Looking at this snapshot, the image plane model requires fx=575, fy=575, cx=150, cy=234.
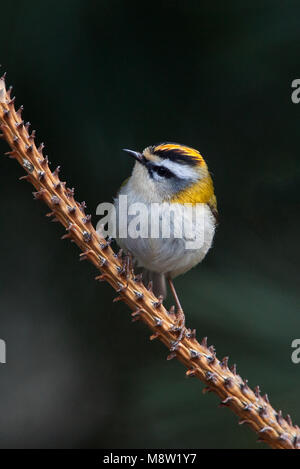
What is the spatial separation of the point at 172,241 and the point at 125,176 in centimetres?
87

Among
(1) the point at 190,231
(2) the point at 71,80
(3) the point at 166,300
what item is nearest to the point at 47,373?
(3) the point at 166,300

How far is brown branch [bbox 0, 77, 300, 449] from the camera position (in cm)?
141

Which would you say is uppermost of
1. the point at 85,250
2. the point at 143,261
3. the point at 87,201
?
the point at 87,201

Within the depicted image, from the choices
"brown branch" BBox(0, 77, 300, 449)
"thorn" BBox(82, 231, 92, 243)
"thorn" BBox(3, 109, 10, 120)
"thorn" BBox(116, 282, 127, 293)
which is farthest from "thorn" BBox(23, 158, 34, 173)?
"thorn" BBox(116, 282, 127, 293)

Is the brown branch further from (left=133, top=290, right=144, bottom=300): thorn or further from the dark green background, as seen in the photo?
the dark green background

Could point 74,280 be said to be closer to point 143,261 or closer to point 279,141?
point 143,261

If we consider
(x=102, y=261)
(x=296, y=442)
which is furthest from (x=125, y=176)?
(x=296, y=442)

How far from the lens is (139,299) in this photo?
5.30ft

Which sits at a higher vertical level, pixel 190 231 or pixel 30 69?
pixel 30 69

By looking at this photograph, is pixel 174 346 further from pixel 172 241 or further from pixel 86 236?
pixel 172 241

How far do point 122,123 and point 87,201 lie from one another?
1.46 ft

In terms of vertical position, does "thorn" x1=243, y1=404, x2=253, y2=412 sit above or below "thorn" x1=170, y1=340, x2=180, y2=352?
below

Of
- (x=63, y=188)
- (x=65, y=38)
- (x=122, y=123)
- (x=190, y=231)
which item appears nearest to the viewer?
(x=63, y=188)

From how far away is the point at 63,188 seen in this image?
5.15 feet
